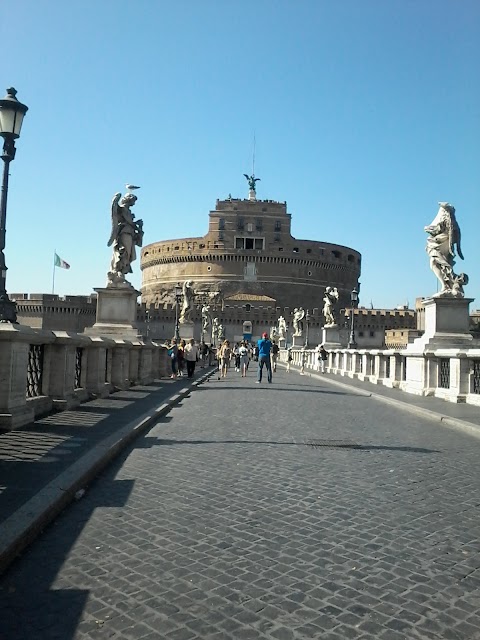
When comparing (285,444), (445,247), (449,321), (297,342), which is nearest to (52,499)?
(285,444)

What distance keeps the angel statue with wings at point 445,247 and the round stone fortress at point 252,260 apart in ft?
277

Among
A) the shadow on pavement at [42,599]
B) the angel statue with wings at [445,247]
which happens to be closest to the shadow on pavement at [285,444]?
the shadow on pavement at [42,599]

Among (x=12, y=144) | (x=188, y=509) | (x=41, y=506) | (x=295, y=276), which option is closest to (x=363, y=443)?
(x=188, y=509)

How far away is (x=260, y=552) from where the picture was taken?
3.42 metres

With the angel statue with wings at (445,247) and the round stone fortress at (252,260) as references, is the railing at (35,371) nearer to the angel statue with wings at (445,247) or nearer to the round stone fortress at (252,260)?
the angel statue with wings at (445,247)

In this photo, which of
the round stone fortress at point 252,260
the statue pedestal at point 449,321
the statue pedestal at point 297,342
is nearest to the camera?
the statue pedestal at point 449,321

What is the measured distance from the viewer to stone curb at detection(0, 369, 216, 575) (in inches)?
129

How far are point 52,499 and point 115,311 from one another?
41.0 feet

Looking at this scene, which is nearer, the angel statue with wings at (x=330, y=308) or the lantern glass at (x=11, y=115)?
the lantern glass at (x=11, y=115)

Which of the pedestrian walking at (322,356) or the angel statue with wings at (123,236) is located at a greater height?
the angel statue with wings at (123,236)

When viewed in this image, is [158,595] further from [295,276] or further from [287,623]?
[295,276]

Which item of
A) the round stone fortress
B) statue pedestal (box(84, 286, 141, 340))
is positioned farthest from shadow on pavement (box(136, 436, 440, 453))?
the round stone fortress

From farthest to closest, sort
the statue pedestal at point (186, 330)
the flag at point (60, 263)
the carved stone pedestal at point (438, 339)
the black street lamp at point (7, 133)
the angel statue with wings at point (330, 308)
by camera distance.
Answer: the flag at point (60, 263)
the statue pedestal at point (186, 330)
the angel statue with wings at point (330, 308)
the carved stone pedestal at point (438, 339)
the black street lamp at point (7, 133)

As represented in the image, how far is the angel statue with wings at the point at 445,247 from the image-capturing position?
14070 mm
